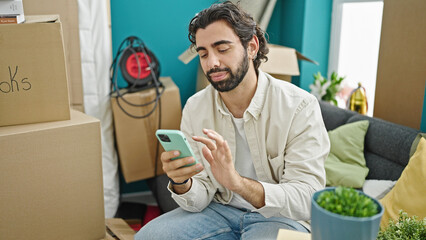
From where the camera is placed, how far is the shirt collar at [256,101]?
133cm

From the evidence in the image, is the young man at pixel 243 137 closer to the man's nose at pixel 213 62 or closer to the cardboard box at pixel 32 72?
the man's nose at pixel 213 62

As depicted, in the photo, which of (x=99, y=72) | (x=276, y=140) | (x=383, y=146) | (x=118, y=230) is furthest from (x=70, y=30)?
(x=383, y=146)

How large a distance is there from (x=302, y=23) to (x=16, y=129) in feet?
5.94

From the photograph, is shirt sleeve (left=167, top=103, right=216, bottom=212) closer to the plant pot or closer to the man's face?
the man's face

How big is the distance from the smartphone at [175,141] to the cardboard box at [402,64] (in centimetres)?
112

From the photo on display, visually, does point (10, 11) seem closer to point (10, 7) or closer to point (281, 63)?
point (10, 7)

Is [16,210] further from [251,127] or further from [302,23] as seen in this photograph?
[302,23]

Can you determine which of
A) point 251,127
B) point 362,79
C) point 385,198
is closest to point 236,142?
point 251,127

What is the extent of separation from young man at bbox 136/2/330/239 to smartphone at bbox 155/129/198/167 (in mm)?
161

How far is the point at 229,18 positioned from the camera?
133cm

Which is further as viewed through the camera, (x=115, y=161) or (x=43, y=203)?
(x=115, y=161)

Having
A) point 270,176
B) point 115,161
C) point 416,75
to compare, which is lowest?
point 115,161

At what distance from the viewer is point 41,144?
1.32 metres

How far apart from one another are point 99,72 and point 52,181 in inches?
37.2
